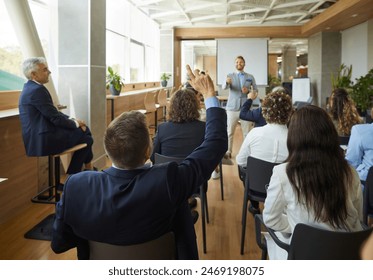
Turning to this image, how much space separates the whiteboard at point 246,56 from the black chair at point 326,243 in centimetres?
1107

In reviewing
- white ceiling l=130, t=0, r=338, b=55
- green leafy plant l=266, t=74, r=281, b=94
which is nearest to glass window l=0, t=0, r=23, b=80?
white ceiling l=130, t=0, r=338, b=55

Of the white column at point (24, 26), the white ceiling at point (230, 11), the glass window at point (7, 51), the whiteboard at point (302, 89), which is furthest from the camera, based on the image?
the whiteboard at point (302, 89)

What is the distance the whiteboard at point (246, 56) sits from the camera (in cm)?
1212

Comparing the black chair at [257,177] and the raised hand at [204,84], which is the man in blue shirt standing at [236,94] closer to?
the black chair at [257,177]

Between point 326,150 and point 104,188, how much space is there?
94 cm

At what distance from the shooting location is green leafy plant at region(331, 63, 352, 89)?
9812mm

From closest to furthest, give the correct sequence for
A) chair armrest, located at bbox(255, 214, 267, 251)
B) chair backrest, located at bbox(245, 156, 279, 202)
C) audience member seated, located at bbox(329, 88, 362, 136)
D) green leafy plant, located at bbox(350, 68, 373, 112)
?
chair armrest, located at bbox(255, 214, 267, 251)
chair backrest, located at bbox(245, 156, 279, 202)
audience member seated, located at bbox(329, 88, 362, 136)
green leafy plant, located at bbox(350, 68, 373, 112)

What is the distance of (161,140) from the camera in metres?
2.82

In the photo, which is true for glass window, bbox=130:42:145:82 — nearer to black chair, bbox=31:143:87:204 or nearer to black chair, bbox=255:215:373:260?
black chair, bbox=31:143:87:204

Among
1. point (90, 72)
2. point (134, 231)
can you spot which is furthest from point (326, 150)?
point (90, 72)

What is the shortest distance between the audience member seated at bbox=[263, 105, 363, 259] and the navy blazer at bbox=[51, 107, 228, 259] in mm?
462

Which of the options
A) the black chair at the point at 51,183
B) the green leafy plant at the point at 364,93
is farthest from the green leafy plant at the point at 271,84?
the black chair at the point at 51,183

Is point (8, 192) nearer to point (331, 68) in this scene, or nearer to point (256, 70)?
point (256, 70)
